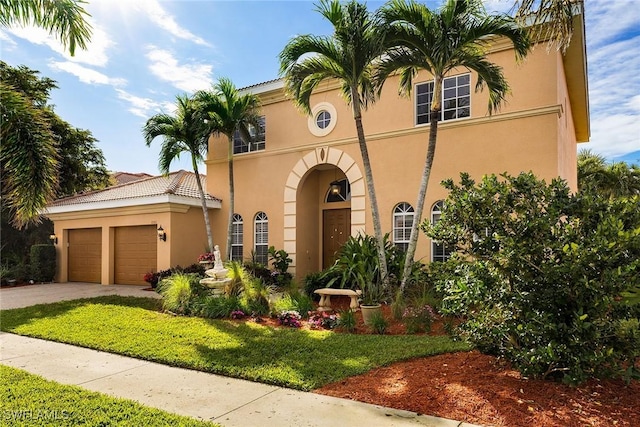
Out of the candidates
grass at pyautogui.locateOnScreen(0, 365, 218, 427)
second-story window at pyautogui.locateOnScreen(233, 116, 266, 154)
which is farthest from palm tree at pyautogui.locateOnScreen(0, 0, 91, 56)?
second-story window at pyautogui.locateOnScreen(233, 116, 266, 154)

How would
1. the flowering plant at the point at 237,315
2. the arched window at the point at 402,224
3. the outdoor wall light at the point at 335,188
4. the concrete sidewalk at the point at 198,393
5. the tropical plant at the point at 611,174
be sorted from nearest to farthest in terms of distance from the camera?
1. the concrete sidewalk at the point at 198,393
2. the flowering plant at the point at 237,315
3. the arched window at the point at 402,224
4. the outdoor wall light at the point at 335,188
5. the tropical plant at the point at 611,174

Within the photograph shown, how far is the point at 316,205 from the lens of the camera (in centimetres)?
1672

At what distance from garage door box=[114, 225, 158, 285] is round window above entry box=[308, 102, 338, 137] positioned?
7.49 metres

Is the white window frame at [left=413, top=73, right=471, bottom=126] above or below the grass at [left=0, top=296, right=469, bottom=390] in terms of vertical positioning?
above

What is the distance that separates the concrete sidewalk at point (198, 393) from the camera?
423cm

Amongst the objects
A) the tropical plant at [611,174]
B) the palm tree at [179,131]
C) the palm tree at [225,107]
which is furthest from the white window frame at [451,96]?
the tropical plant at [611,174]

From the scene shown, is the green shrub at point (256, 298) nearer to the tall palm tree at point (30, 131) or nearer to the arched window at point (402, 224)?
the tall palm tree at point (30, 131)

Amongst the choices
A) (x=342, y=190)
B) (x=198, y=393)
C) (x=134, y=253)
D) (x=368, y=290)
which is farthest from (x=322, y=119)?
(x=198, y=393)

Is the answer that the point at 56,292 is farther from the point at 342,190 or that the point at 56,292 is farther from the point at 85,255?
the point at 342,190

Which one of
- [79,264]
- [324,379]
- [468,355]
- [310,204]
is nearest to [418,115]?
[310,204]

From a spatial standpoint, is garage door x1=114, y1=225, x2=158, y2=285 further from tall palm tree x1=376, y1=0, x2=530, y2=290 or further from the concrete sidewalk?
tall palm tree x1=376, y1=0, x2=530, y2=290

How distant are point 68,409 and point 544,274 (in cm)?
534

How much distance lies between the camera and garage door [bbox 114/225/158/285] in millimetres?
16406

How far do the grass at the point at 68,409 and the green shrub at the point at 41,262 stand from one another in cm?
1546
